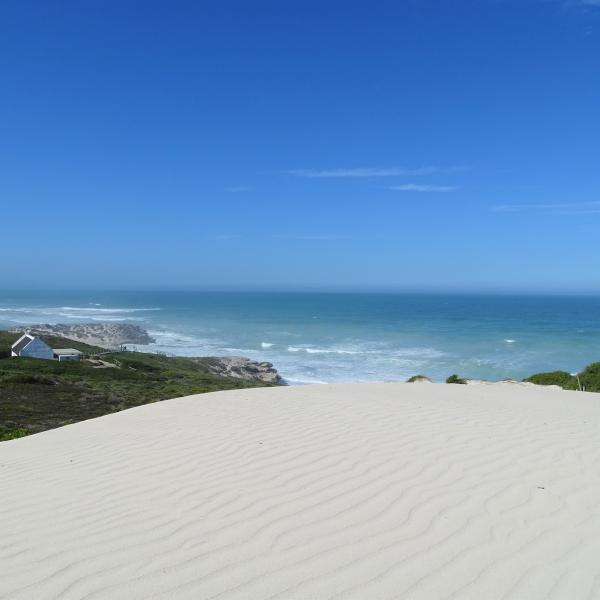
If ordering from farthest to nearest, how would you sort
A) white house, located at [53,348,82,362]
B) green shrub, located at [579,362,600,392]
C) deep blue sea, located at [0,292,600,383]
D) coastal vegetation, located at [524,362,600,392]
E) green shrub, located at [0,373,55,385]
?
deep blue sea, located at [0,292,600,383] → white house, located at [53,348,82,362] → green shrub, located at [0,373,55,385] → coastal vegetation, located at [524,362,600,392] → green shrub, located at [579,362,600,392]

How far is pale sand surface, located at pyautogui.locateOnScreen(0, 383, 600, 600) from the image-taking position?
3039 millimetres

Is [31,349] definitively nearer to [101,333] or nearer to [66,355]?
[66,355]

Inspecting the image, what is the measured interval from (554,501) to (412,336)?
60.0 m

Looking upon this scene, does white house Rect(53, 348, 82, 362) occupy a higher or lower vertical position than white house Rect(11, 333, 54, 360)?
lower

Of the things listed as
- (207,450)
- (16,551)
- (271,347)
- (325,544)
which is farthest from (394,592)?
(271,347)

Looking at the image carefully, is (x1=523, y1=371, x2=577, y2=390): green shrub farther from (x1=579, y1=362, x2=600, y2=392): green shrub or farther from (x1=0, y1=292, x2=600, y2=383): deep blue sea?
(x1=0, y1=292, x2=600, y2=383): deep blue sea

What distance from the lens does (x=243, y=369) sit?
38688mm

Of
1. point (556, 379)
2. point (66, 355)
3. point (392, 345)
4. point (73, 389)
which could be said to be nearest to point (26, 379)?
point (73, 389)

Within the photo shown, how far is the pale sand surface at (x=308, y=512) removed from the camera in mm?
3039

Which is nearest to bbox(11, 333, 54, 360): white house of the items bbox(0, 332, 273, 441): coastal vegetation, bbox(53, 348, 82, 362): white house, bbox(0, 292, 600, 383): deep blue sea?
bbox(53, 348, 82, 362): white house

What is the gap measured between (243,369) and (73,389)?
63.2 ft

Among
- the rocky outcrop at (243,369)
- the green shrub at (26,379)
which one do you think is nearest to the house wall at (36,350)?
the rocky outcrop at (243,369)

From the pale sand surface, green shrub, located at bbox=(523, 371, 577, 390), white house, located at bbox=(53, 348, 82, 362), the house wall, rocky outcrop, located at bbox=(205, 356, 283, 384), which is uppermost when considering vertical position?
the pale sand surface

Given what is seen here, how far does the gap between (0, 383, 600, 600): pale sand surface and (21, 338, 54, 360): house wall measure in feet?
86.7
